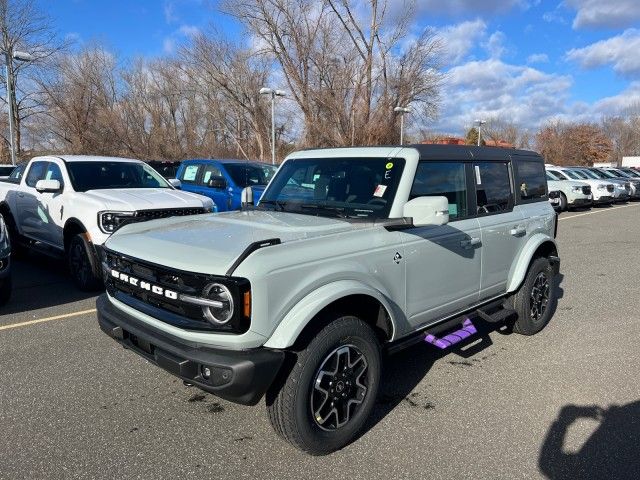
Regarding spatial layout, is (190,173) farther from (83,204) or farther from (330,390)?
(330,390)

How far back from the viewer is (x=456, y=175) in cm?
414

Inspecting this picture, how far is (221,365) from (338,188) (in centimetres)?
181

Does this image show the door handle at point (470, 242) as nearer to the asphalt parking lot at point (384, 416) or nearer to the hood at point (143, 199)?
the asphalt parking lot at point (384, 416)

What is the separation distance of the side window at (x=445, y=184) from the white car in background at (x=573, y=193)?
16.5m

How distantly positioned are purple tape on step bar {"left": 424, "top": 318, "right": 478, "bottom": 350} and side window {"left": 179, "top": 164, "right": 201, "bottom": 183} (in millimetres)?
8246

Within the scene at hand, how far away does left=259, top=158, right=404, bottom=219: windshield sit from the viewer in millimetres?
3633

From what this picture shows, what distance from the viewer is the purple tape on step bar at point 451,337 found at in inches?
147

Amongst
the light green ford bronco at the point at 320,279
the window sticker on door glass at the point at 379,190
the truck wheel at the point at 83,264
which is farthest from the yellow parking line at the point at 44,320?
the window sticker on door glass at the point at 379,190

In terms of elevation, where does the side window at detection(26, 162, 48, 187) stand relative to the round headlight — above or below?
above

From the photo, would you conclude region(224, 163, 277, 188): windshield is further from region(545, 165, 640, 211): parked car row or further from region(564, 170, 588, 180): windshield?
region(564, 170, 588, 180): windshield

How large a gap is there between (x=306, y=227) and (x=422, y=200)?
767 mm

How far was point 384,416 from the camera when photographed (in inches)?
137

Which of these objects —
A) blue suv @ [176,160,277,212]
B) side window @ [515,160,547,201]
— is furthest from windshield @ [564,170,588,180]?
side window @ [515,160,547,201]

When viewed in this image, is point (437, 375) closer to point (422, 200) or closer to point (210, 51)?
point (422, 200)
